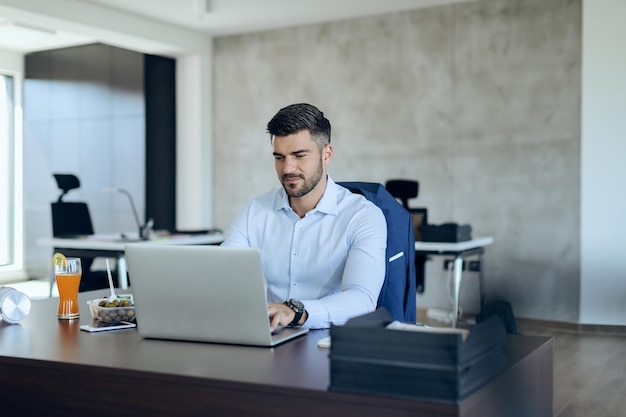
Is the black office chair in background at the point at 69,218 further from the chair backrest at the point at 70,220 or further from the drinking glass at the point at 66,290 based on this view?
the drinking glass at the point at 66,290

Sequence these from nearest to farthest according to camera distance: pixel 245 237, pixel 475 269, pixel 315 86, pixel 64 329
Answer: pixel 64 329, pixel 245 237, pixel 475 269, pixel 315 86

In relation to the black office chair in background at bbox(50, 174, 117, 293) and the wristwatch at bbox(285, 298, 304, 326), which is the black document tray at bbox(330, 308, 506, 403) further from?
the black office chair in background at bbox(50, 174, 117, 293)

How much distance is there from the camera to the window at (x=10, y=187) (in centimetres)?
934

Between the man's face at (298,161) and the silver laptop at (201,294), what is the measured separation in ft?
2.11

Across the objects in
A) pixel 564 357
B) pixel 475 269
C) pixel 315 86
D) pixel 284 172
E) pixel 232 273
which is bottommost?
pixel 564 357

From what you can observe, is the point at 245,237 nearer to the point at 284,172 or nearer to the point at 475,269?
the point at 284,172

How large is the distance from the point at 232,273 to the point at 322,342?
0.27m

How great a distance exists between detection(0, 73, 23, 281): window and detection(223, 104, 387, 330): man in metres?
7.79

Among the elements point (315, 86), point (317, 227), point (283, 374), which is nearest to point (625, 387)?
point (317, 227)

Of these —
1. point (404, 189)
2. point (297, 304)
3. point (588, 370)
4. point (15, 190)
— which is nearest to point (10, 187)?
point (15, 190)

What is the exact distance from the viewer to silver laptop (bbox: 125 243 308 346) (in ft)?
5.50

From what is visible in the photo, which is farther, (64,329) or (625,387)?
(625,387)

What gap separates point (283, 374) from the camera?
4.77 ft

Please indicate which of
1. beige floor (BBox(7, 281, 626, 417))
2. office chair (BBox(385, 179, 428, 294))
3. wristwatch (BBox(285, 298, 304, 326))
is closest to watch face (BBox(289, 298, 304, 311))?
wristwatch (BBox(285, 298, 304, 326))
